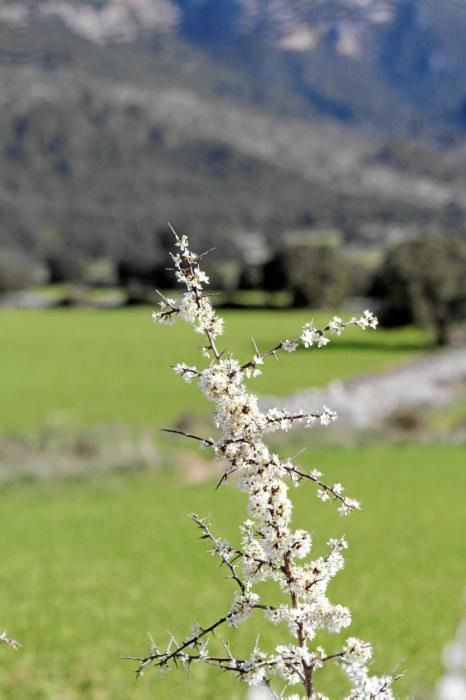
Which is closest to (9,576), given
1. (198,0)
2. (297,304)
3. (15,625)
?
(15,625)

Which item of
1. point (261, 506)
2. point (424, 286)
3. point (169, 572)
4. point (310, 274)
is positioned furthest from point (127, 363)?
point (261, 506)

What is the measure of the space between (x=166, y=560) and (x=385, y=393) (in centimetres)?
3311

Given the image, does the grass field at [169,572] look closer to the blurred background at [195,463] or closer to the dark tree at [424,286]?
the blurred background at [195,463]

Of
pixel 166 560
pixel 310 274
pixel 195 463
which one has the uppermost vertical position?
pixel 310 274

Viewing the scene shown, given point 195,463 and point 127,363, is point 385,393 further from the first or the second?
point 127,363

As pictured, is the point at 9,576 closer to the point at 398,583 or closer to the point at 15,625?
the point at 15,625

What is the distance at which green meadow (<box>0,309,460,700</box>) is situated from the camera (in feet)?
42.2

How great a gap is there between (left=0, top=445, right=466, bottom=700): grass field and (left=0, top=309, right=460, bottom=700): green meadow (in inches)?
1.8

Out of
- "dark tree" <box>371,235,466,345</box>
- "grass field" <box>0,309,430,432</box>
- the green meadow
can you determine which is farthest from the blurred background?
"grass field" <box>0,309,430,432</box>

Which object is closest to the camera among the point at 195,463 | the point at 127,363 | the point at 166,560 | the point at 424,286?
the point at 166,560

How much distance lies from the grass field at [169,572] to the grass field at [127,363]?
43.8 feet

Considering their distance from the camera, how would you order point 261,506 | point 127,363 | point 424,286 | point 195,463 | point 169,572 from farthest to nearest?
point 424,286, point 127,363, point 195,463, point 169,572, point 261,506

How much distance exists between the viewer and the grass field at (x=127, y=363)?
172ft

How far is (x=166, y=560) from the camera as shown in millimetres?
22766
